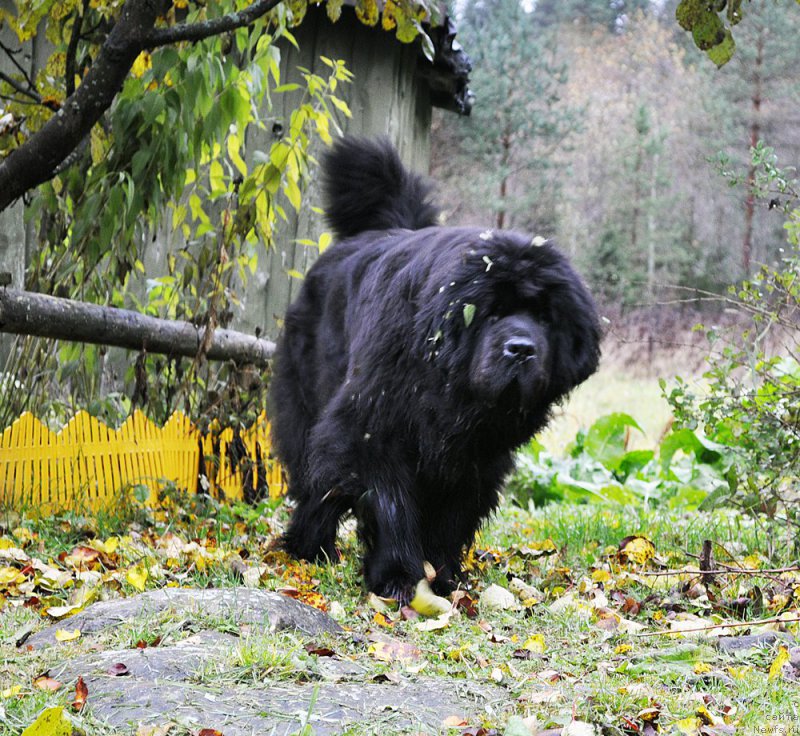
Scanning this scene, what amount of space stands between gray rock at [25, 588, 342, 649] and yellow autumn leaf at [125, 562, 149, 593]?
0.29m

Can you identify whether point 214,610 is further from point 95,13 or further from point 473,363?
point 95,13

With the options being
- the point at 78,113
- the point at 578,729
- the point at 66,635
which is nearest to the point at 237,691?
the point at 66,635

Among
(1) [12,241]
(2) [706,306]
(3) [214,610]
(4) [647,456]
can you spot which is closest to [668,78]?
(2) [706,306]

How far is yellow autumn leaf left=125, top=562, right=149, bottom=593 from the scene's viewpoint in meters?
2.96

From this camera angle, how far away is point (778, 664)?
2498 millimetres

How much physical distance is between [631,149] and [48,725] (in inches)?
1029

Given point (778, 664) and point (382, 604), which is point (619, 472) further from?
point (778, 664)

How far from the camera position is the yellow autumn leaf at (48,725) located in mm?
1744

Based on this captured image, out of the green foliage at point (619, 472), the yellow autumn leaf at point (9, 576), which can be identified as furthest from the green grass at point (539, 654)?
the green foliage at point (619, 472)

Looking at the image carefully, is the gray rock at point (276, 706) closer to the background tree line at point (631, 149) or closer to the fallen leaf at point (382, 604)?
the fallen leaf at point (382, 604)

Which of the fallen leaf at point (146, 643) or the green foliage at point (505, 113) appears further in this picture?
the green foliage at point (505, 113)

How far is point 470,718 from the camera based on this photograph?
212 centimetres

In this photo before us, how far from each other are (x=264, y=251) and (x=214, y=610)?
15.2 ft

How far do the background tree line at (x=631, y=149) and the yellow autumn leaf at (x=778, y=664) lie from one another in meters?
13.3
